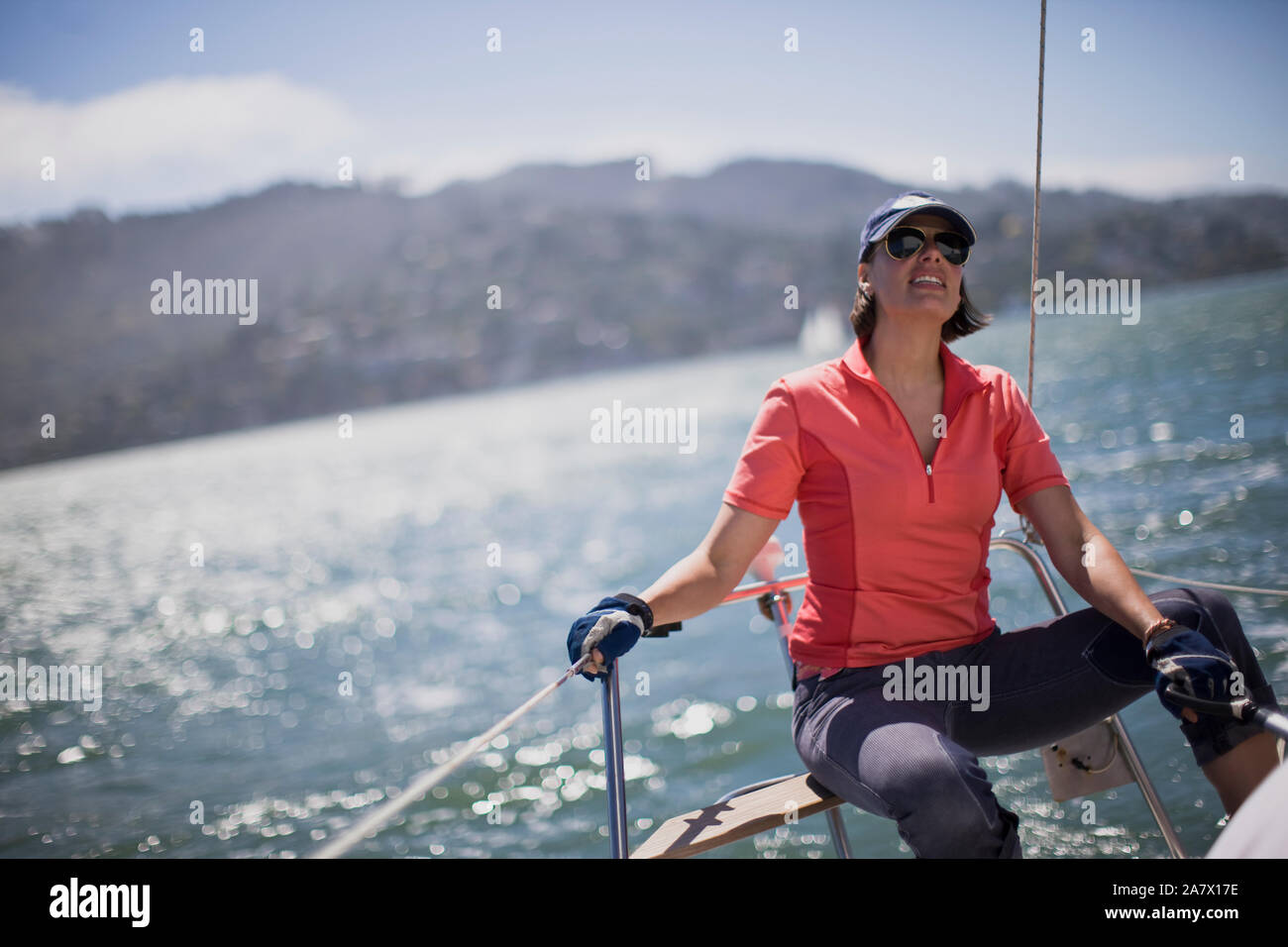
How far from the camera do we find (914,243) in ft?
6.54

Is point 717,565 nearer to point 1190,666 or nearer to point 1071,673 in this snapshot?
point 1071,673

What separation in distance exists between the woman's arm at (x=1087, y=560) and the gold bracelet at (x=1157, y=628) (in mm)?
13

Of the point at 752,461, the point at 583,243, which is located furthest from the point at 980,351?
the point at 583,243

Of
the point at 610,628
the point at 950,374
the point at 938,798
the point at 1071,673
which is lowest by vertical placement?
the point at 938,798

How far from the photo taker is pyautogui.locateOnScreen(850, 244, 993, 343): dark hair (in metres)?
2.14

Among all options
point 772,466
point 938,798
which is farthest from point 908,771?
point 772,466

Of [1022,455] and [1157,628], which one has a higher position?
[1022,455]

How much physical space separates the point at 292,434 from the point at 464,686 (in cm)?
7327

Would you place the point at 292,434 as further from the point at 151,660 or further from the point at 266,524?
the point at 151,660

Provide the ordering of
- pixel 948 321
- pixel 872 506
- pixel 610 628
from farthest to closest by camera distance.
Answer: pixel 948 321
pixel 872 506
pixel 610 628

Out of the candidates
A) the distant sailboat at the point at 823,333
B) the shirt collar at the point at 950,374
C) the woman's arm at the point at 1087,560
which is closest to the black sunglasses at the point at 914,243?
the shirt collar at the point at 950,374

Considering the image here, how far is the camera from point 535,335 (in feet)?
346

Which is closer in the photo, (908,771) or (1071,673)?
(908,771)

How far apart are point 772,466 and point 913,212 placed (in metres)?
0.58
